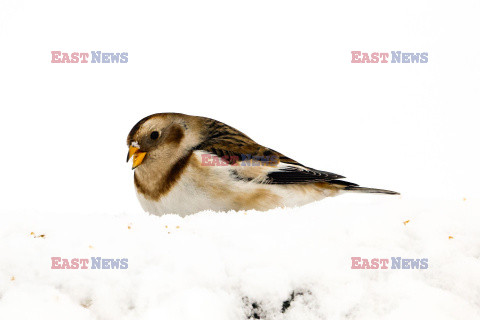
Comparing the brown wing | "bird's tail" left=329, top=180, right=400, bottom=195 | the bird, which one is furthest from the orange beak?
"bird's tail" left=329, top=180, right=400, bottom=195

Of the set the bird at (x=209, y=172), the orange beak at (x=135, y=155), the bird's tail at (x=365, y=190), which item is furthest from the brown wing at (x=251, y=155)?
the orange beak at (x=135, y=155)

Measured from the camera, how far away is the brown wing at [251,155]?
4.96 m

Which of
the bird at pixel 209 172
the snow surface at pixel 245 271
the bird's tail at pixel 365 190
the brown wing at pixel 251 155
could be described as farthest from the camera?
the bird's tail at pixel 365 190

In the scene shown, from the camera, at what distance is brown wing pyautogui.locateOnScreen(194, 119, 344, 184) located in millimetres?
4957

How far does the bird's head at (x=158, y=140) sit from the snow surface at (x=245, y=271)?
61.1 inches

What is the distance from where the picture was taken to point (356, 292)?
109 inches

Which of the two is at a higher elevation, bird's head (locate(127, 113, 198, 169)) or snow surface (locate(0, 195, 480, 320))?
bird's head (locate(127, 113, 198, 169))

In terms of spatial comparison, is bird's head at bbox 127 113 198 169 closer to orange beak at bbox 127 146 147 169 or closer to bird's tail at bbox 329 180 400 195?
orange beak at bbox 127 146 147 169

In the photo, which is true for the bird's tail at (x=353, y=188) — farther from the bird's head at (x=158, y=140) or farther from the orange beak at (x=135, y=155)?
the orange beak at (x=135, y=155)

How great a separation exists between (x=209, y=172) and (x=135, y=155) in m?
0.80

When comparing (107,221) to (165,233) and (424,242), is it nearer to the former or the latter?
(165,233)

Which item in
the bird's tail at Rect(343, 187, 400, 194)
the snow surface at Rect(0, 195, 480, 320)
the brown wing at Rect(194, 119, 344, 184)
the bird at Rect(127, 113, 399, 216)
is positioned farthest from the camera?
the bird's tail at Rect(343, 187, 400, 194)

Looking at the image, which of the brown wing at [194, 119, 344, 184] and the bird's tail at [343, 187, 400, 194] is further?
the bird's tail at [343, 187, 400, 194]

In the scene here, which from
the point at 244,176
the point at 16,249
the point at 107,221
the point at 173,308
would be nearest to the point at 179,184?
the point at 244,176
